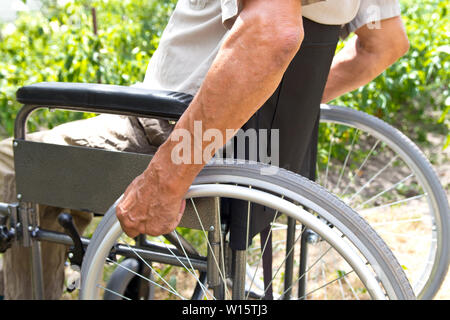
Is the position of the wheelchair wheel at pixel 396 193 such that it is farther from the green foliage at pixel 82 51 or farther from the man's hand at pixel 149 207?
the green foliage at pixel 82 51

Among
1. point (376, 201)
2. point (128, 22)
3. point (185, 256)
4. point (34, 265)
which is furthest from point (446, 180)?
point (34, 265)

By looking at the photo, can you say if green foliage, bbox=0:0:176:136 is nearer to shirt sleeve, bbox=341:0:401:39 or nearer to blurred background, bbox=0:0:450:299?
blurred background, bbox=0:0:450:299

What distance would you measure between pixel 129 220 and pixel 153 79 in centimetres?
42

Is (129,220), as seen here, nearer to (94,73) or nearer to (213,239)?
(213,239)

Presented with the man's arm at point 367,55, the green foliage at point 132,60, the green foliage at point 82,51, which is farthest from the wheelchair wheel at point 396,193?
the green foliage at point 82,51

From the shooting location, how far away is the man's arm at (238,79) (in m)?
0.97

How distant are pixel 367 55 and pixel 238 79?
710 mm

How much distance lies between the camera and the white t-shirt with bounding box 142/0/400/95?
1.16m

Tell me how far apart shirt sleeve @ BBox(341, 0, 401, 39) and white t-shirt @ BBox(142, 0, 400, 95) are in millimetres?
18

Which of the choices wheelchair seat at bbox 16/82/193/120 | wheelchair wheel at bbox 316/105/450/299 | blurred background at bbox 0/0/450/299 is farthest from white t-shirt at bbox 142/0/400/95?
blurred background at bbox 0/0/450/299

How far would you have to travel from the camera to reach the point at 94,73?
2.64 metres

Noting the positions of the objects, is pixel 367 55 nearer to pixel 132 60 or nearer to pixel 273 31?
pixel 273 31

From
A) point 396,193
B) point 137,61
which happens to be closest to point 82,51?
point 137,61

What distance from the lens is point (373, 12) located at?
1.41m
